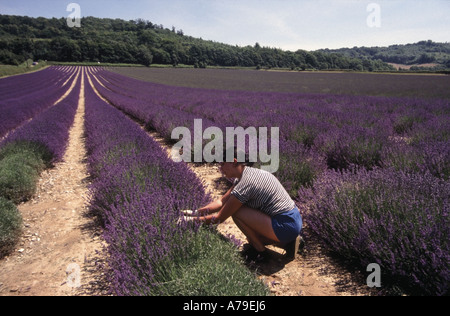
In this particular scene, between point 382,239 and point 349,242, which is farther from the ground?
point 382,239

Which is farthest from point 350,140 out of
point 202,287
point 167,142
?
point 167,142

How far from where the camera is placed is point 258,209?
2195 millimetres

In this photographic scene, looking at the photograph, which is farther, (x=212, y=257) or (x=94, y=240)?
(x=94, y=240)

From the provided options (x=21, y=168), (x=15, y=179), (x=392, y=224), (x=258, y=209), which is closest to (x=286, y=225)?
(x=258, y=209)

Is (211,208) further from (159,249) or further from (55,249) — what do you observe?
(55,249)

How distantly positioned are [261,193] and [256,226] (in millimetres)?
352

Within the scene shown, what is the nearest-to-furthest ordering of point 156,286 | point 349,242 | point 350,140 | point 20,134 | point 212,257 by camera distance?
point 156,286 → point 212,257 → point 349,242 → point 350,140 → point 20,134

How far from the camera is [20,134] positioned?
5.17 metres

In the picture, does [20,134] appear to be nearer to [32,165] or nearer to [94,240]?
[32,165]

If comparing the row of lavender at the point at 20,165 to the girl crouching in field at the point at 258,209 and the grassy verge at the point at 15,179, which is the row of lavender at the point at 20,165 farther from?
the girl crouching in field at the point at 258,209

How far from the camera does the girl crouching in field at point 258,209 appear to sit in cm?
205

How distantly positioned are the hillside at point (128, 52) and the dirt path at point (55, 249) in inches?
2614

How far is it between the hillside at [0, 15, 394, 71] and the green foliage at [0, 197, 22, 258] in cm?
6726
